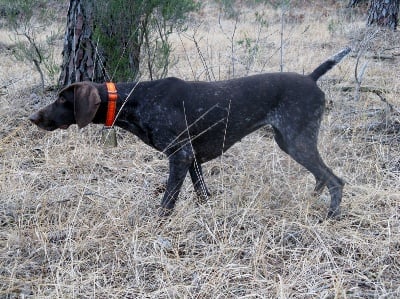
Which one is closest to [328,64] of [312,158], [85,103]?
[312,158]

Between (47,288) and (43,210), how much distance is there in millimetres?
939

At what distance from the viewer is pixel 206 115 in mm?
3986

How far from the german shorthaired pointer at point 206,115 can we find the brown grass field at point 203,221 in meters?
0.28

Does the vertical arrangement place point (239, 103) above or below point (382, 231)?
above

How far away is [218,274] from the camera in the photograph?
10.2ft

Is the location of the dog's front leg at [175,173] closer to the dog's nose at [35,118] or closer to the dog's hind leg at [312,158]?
the dog's hind leg at [312,158]

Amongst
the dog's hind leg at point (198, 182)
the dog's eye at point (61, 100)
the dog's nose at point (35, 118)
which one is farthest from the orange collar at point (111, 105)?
the dog's hind leg at point (198, 182)

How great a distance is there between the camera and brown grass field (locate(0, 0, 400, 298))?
3.08m

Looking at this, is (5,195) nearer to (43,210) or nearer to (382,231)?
(43,210)

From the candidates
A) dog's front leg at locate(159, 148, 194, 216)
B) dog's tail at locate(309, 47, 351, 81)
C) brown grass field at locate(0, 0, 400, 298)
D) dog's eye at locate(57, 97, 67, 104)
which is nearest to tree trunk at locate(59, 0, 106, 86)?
brown grass field at locate(0, 0, 400, 298)

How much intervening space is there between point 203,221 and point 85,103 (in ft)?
3.95

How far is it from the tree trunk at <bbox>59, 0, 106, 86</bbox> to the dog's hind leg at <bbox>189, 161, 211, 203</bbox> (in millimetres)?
2286

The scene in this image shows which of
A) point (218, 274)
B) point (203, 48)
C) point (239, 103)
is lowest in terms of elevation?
point (203, 48)

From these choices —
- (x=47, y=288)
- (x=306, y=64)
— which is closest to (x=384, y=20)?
(x=306, y=64)
